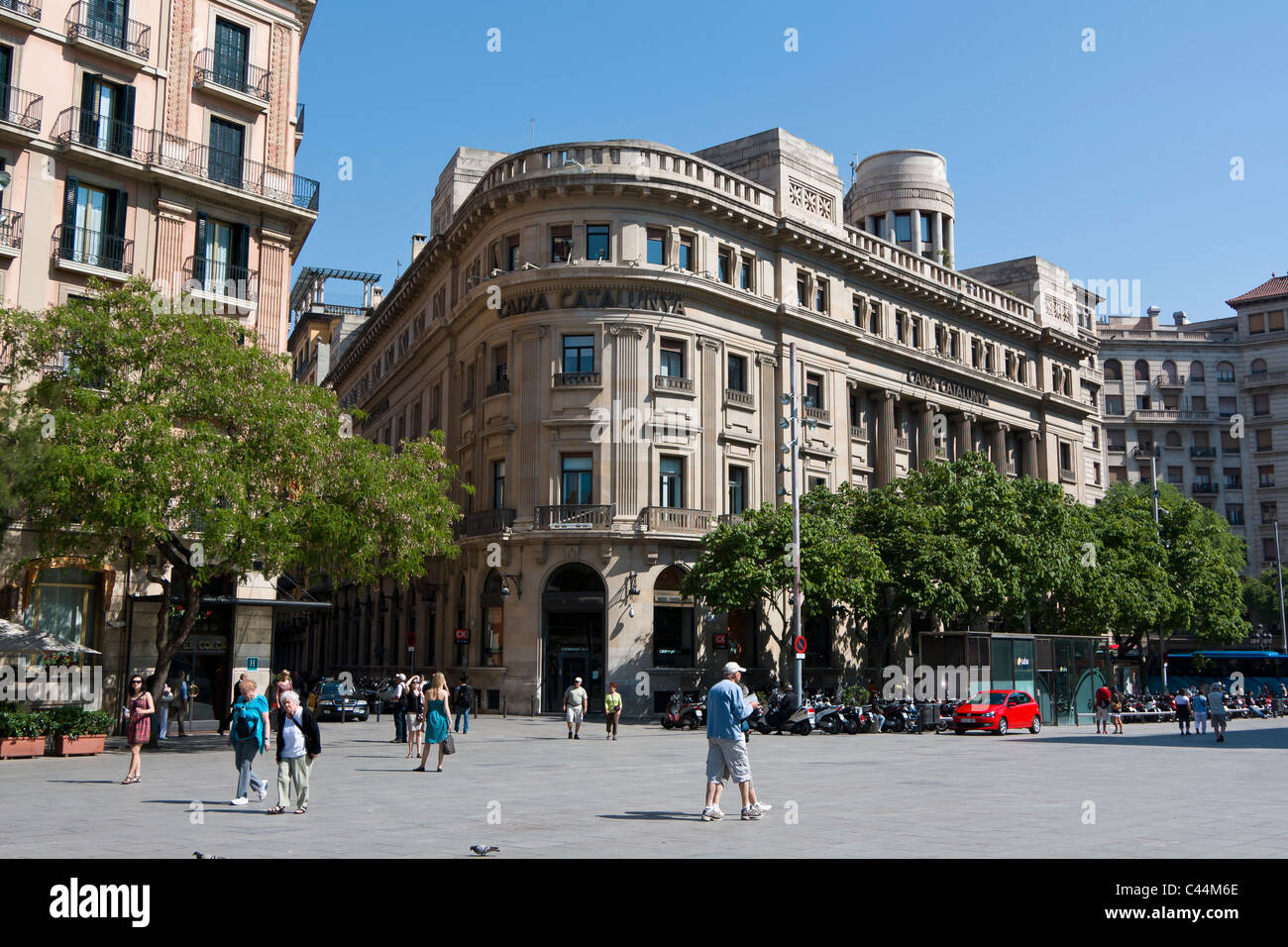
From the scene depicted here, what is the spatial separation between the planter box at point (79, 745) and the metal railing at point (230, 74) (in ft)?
65.9

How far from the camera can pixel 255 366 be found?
2727 centimetres

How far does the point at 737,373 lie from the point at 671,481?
6.32 m

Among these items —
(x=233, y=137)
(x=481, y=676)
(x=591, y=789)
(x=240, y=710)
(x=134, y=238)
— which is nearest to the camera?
(x=240, y=710)

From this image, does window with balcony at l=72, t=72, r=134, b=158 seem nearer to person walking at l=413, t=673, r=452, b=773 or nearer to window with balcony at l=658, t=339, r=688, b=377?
window with balcony at l=658, t=339, r=688, b=377

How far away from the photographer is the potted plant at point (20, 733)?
23.2 m

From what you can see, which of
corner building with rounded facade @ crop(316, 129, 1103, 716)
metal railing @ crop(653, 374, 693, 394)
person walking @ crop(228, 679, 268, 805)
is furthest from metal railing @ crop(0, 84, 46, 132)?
person walking @ crop(228, 679, 268, 805)

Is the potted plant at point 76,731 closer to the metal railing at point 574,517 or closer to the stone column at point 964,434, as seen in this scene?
the metal railing at point 574,517

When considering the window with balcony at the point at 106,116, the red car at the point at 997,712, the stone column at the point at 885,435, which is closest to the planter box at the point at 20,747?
the window with balcony at the point at 106,116

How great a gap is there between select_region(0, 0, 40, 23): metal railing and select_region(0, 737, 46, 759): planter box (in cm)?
1985

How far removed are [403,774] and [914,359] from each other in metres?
41.0

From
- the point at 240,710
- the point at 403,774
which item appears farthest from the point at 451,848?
the point at 403,774

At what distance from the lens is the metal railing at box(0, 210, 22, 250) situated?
30156mm

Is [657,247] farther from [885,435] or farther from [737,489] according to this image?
[885,435]

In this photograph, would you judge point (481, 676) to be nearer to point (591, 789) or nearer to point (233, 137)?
point (233, 137)
